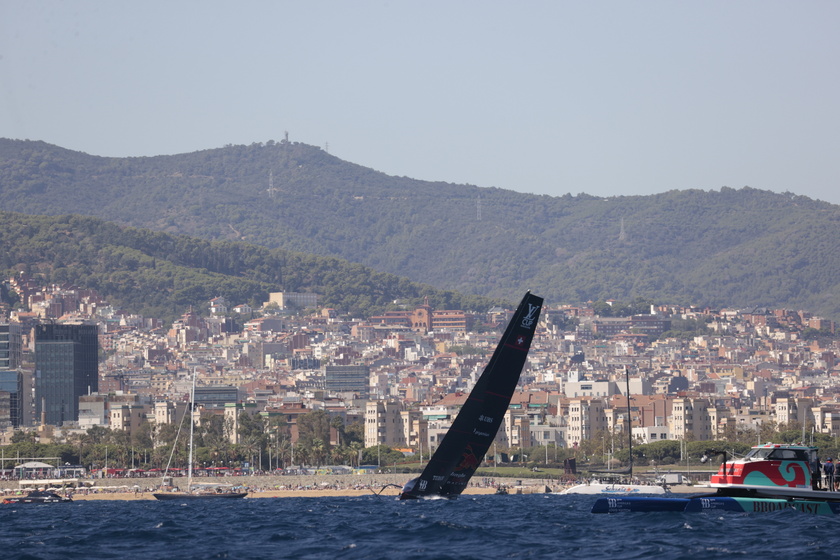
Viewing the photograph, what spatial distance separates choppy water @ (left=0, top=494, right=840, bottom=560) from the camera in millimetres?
28344

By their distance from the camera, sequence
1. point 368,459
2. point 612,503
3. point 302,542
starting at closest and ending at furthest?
1. point 302,542
2. point 612,503
3. point 368,459

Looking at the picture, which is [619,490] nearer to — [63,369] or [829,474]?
[829,474]

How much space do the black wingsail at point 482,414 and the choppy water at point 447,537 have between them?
3.18 ft

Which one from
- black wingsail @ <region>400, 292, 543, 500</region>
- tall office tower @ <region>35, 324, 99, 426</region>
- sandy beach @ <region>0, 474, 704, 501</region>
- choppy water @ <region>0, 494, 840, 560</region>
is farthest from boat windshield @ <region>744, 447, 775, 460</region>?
tall office tower @ <region>35, 324, 99, 426</region>

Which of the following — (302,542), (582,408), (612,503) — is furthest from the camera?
(582,408)

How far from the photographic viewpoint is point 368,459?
11962 centimetres

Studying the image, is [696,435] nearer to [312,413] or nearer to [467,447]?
[312,413]

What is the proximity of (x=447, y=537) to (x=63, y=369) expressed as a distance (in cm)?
14851

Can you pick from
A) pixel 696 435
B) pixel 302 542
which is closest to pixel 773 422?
pixel 696 435

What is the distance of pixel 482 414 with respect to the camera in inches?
1567

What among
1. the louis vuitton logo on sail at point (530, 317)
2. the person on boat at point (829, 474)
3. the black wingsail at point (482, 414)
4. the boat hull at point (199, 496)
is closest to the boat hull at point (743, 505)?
the person on boat at point (829, 474)

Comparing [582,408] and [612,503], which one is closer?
[612,503]

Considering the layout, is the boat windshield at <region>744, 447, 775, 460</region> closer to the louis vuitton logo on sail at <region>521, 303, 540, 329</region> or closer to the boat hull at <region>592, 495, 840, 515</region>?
the boat hull at <region>592, 495, 840, 515</region>

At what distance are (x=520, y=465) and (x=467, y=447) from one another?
77.5 meters
